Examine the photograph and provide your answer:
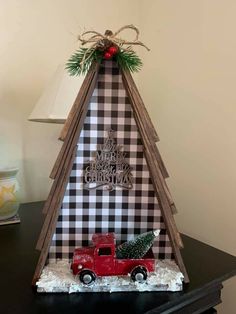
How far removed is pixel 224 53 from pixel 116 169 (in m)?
0.66

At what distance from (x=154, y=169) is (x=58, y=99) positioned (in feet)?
1.54

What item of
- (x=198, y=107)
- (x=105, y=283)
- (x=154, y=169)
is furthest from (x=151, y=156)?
(x=198, y=107)

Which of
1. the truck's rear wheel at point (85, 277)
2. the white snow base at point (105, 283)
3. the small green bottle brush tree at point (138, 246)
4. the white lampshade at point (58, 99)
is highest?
the white lampshade at point (58, 99)

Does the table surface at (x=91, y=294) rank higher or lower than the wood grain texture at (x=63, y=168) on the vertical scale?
A: lower

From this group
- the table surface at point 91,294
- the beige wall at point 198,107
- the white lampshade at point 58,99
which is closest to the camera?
the table surface at point 91,294

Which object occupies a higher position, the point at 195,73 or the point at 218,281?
the point at 195,73

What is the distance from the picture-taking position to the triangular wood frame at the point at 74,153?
1.85 feet

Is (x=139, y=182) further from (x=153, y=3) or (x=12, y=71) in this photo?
(x=153, y=3)

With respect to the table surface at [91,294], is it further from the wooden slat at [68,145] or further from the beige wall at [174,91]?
the beige wall at [174,91]

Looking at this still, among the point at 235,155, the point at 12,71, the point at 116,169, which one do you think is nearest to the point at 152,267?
the point at 116,169

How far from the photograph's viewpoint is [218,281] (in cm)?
61

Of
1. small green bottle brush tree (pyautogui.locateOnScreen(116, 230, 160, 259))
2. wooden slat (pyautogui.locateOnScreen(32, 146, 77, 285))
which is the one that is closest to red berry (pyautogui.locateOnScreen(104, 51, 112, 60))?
wooden slat (pyautogui.locateOnScreen(32, 146, 77, 285))

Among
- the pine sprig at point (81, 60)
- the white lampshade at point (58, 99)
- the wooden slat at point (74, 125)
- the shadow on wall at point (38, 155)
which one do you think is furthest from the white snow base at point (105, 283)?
the shadow on wall at point (38, 155)

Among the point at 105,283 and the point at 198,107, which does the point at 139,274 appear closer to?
the point at 105,283
